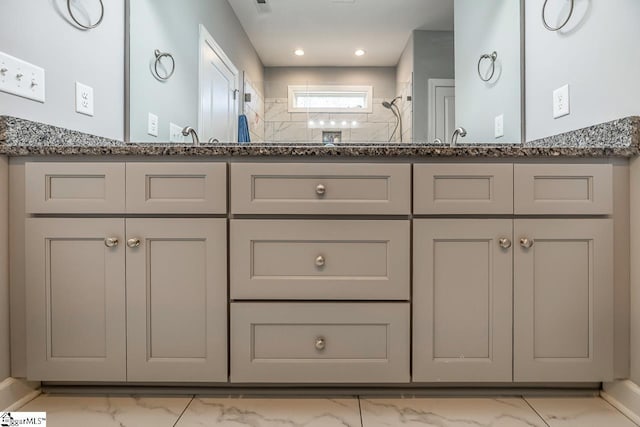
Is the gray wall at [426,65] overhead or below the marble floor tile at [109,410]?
overhead

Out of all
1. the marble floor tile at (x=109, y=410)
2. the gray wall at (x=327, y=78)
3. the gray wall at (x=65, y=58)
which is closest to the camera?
the marble floor tile at (x=109, y=410)

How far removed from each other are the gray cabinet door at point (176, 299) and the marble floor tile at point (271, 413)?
0.09 meters

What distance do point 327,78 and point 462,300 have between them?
1.14m

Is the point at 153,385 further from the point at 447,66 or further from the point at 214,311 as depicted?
the point at 447,66

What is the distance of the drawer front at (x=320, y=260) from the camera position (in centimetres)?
114

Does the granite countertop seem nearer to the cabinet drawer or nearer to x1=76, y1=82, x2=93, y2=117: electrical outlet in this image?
x1=76, y1=82, x2=93, y2=117: electrical outlet

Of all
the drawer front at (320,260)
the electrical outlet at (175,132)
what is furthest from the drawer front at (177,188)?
the electrical outlet at (175,132)

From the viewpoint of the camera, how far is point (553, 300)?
1149 mm

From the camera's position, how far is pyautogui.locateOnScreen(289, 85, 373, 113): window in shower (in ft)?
5.64

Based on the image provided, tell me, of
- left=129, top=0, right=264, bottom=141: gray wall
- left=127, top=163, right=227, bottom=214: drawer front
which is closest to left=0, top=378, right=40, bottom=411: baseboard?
left=127, top=163, right=227, bottom=214: drawer front

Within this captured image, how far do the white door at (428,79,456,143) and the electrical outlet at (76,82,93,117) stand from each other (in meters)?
1.46

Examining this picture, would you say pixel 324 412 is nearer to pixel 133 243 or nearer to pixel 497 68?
pixel 133 243

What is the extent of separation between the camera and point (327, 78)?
173cm

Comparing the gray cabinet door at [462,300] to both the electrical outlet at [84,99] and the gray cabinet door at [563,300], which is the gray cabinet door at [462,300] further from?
the electrical outlet at [84,99]
